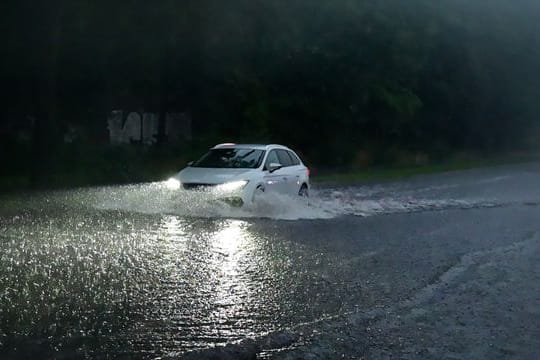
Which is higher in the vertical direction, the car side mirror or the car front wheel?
the car side mirror

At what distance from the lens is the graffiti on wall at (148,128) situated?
39344 millimetres

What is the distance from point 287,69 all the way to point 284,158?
2072 centimetres

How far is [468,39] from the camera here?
51844 mm

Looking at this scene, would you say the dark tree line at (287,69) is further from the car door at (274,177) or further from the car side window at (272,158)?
the car door at (274,177)

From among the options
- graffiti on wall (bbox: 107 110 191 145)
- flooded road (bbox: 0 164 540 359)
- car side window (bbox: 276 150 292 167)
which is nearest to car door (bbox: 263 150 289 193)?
car side window (bbox: 276 150 292 167)

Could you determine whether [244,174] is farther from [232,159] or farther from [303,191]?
[303,191]

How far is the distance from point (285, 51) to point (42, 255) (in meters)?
27.3

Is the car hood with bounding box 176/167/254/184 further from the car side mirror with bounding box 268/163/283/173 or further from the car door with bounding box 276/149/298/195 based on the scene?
the car door with bounding box 276/149/298/195

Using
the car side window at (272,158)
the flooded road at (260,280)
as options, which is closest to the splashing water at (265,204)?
the flooded road at (260,280)

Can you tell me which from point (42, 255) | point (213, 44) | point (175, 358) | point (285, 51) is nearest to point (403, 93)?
point (285, 51)

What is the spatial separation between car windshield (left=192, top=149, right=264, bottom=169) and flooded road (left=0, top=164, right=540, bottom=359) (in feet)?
3.32

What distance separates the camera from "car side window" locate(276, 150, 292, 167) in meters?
20.6

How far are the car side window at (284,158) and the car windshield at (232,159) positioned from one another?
0.76 m

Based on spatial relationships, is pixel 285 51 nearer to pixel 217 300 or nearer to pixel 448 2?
pixel 448 2
